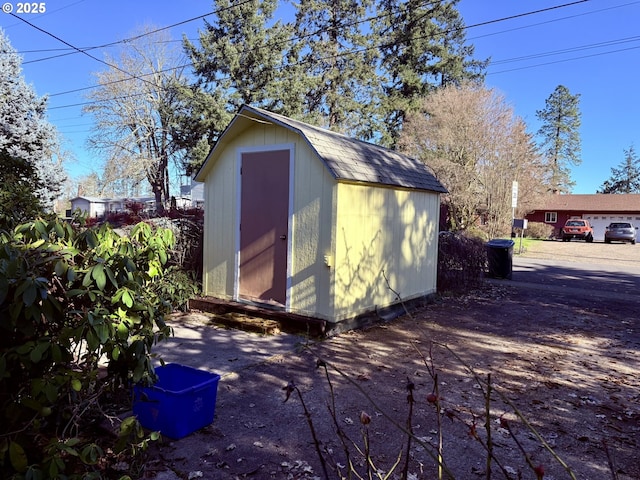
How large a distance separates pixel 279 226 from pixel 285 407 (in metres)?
3.25

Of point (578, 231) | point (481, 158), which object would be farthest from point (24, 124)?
point (578, 231)

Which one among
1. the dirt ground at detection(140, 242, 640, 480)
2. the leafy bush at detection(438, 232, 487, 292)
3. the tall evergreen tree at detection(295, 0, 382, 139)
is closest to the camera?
the dirt ground at detection(140, 242, 640, 480)

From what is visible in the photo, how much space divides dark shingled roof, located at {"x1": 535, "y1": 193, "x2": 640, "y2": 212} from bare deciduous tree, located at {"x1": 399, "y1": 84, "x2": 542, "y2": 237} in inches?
649

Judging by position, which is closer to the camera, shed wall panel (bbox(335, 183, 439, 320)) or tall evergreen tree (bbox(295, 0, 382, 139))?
shed wall panel (bbox(335, 183, 439, 320))

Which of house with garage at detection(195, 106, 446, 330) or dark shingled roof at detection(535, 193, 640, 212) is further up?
dark shingled roof at detection(535, 193, 640, 212)

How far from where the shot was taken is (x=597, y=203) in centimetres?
3956

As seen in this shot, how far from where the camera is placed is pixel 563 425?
11.8 ft

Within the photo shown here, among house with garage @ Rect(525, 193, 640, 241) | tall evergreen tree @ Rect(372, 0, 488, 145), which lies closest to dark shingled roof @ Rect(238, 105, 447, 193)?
tall evergreen tree @ Rect(372, 0, 488, 145)

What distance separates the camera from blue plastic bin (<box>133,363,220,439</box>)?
308 centimetres

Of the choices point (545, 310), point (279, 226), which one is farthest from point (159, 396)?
point (545, 310)

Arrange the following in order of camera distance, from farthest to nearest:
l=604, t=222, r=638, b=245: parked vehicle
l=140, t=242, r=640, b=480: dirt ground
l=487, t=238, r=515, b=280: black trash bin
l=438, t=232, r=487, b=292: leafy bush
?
1. l=604, t=222, r=638, b=245: parked vehicle
2. l=487, t=238, r=515, b=280: black trash bin
3. l=438, t=232, r=487, b=292: leafy bush
4. l=140, t=242, r=640, b=480: dirt ground

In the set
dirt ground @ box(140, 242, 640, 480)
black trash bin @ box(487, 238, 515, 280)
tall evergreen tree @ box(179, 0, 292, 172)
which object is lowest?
dirt ground @ box(140, 242, 640, 480)

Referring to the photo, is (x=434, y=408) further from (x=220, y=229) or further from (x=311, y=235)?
(x=220, y=229)

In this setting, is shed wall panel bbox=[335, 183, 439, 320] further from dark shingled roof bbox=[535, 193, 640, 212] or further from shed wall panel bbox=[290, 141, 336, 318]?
dark shingled roof bbox=[535, 193, 640, 212]
